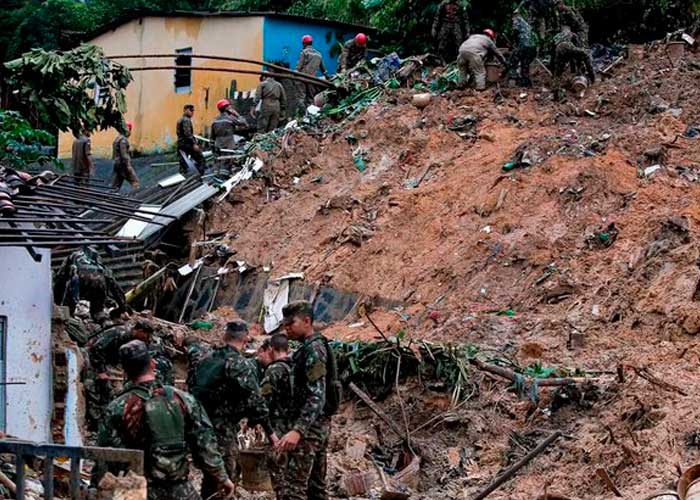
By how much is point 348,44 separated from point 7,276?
1387cm

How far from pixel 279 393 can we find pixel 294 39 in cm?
1960

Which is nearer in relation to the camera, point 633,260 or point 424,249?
point 633,260

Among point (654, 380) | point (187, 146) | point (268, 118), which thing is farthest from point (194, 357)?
point (268, 118)

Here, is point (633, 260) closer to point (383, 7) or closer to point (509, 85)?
point (509, 85)

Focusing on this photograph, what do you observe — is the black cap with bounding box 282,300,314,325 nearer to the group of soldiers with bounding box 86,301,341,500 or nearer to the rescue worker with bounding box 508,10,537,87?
the group of soldiers with bounding box 86,301,341,500

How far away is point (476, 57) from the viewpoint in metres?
22.0

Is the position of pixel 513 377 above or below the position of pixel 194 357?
below

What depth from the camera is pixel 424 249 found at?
19234mm

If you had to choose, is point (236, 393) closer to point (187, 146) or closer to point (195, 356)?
point (195, 356)

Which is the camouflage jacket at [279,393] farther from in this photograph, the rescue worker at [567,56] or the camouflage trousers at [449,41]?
the camouflage trousers at [449,41]

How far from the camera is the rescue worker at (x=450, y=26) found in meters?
23.9

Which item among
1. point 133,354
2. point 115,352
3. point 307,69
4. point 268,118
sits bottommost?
point 268,118

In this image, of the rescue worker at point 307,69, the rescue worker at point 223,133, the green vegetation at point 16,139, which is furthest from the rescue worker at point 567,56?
the green vegetation at point 16,139

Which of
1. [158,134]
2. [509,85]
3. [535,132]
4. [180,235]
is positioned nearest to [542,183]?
[535,132]
